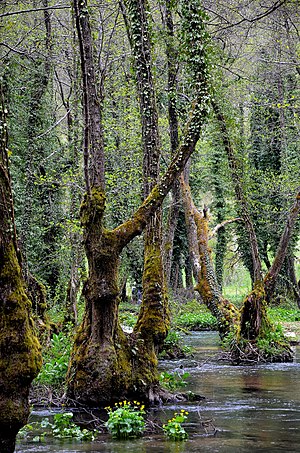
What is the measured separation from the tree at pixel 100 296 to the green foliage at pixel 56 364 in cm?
72

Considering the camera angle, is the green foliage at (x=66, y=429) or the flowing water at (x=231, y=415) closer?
the flowing water at (x=231, y=415)

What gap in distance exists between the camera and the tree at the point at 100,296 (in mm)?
10703

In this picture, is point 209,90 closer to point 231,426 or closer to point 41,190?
point 231,426

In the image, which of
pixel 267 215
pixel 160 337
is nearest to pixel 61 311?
pixel 160 337

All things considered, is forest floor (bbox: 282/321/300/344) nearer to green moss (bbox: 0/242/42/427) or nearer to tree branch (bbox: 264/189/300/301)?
tree branch (bbox: 264/189/300/301)

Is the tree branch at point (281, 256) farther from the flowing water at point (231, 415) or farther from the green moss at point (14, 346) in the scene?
the green moss at point (14, 346)

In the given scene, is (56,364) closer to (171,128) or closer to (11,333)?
(11,333)

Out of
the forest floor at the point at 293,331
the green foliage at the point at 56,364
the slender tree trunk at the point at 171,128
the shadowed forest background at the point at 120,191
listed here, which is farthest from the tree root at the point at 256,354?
the green foliage at the point at 56,364

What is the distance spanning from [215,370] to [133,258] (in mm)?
10208

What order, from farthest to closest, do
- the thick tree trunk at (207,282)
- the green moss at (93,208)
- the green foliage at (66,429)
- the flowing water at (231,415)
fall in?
the thick tree trunk at (207,282), the green moss at (93,208), the green foliage at (66,429), the flowing water at (231,415)

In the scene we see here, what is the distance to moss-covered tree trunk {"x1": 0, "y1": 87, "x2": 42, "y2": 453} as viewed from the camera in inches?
243

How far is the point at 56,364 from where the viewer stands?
12.0m

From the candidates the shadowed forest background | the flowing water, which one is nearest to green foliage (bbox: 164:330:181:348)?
the shadowed forest background

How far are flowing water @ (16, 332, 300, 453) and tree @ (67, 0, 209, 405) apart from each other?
0.73 m
